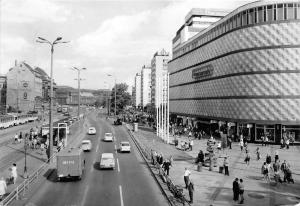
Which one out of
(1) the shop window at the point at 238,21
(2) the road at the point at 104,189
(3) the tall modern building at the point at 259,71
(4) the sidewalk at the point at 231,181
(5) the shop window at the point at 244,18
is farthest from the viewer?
(1) the shop window at the point at 238,21

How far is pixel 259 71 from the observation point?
187 feet

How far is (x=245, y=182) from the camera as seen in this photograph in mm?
28531

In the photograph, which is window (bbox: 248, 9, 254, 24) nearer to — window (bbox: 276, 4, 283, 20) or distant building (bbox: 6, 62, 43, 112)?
window (bbox: 276, 4, 283, 20)

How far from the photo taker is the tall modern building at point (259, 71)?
54719mm

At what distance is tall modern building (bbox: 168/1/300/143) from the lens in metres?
54.7

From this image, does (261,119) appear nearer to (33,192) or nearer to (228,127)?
(228,127)

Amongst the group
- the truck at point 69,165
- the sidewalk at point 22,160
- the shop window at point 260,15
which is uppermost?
the shop window at point 260,15

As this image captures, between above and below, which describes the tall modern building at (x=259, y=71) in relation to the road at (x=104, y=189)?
above

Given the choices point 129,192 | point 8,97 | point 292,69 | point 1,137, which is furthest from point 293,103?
point 8,97

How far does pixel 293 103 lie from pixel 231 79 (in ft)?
42.0

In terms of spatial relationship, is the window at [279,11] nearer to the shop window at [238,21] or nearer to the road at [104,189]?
the shop window at [238,21]

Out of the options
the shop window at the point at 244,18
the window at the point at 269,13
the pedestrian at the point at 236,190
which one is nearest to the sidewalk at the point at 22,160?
the pedestrian at the point at 236,190

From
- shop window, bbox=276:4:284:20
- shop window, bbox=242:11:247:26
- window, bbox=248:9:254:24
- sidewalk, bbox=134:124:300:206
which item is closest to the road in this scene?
sidewalk, bbox=134:124:300:206

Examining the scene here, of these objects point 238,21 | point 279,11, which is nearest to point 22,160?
point 238,21
